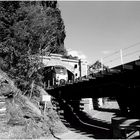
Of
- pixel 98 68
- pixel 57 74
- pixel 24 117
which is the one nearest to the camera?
pixel 24 117

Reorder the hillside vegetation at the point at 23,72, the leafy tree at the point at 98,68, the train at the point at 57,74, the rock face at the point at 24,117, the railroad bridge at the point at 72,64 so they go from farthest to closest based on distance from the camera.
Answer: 1. the railroad bridge at the point at 72,64
2. the train at the point at 57,74
3. the leafy tree at the point at 98,68
4. the hillside vegetation at the point at 23,72
5. the rock face at the point at 24,117

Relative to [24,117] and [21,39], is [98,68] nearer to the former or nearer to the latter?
[21,39]

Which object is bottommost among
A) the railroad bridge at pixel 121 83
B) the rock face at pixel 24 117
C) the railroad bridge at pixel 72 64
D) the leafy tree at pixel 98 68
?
the rock face at pixel 24 117

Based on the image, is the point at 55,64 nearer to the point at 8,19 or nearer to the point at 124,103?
the point at 8,19

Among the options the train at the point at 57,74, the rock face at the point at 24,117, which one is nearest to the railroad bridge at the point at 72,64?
the train at the point at 57,74

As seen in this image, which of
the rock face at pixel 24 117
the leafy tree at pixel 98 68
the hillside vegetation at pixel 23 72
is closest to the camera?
the rock face at pixel 24 117

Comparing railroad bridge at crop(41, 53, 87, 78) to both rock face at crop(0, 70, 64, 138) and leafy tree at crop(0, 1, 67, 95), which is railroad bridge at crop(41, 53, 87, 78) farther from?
rock face at crop(0, 70, 64, 138)

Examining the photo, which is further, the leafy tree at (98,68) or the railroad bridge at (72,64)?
the railroad bridge at (72,64)

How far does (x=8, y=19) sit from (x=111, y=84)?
1293cm

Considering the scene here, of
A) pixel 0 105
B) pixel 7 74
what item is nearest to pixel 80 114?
pixel 7 74

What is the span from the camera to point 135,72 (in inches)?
429

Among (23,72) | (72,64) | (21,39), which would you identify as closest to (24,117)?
(23,72)

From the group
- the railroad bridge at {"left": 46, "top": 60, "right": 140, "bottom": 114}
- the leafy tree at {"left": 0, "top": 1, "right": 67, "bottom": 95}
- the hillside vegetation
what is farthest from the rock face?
the railroad bridge at {"left": 46, "top": 60, "right": 140, "bottom": 114}

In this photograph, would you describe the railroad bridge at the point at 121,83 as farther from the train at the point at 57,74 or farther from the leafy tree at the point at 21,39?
the train at the point at 57,74
